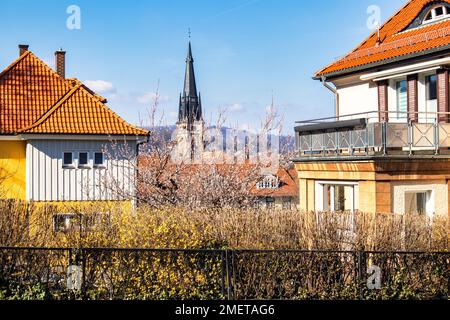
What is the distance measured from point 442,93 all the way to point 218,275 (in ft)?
32.8

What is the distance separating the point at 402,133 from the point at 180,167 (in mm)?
9157

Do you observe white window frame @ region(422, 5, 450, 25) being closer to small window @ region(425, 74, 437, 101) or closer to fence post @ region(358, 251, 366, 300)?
small window @ region(425, 74, 437, 101)

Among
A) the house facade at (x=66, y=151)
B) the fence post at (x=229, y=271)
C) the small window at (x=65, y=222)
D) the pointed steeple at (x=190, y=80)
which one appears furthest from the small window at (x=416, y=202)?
the pointed steeple at (x=190, y=80)

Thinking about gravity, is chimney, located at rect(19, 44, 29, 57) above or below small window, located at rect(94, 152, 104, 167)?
above

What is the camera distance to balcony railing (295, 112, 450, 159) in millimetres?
16328

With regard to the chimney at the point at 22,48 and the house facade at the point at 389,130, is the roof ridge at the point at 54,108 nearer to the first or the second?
the chimney at the point at 22,48

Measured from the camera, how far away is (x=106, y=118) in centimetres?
2902

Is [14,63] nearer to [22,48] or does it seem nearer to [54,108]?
[22,48]

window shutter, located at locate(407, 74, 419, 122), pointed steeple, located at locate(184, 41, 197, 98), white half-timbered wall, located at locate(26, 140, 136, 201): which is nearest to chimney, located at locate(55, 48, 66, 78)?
white half-timbered wall, located at locate(26, 140, 136, 201)

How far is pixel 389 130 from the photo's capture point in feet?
53.7

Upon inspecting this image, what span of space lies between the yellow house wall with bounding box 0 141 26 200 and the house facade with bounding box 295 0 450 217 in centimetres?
1326

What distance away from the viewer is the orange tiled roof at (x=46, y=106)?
28.2 metres

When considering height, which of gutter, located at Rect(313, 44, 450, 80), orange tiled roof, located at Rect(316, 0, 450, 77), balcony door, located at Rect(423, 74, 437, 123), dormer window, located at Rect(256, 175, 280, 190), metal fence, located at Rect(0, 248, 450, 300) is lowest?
metal fence, located at Rect(0, 248, 450, 300)
